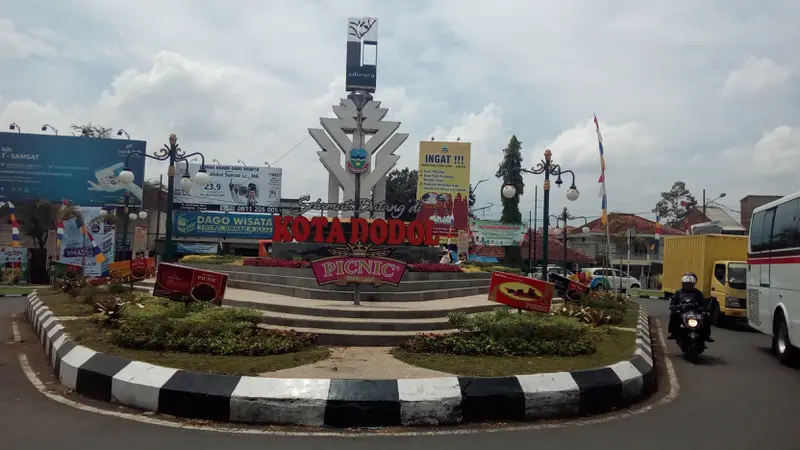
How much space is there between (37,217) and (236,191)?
13.9 meters

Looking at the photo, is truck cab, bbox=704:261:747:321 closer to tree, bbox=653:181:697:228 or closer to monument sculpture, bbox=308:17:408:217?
monument sculpture, bbox=308:17:408:217

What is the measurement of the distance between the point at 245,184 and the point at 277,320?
39.6 m

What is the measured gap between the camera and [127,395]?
653 cm

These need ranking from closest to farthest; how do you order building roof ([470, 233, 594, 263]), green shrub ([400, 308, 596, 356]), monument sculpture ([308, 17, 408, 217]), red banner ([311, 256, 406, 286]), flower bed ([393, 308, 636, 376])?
1. flower bed ([393, 308, 636, 376])
2. green shrub ([400, 308, 596, 356])
3. red banner ([311, 256, 406, 286])
4. monument sculpture ([308, 17, 408, 217])
5. building roof ([470, 233, 594, 263])

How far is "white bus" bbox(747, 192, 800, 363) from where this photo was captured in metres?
10.4

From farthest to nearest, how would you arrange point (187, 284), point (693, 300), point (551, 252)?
point (551, 252) < point (693, 300) < point (187, 284)

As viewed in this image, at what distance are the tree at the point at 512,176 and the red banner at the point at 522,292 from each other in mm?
39508

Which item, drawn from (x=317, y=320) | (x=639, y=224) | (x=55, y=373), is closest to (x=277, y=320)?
(x=317, y=320)

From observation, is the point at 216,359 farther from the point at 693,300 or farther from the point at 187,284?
the point at 693,300

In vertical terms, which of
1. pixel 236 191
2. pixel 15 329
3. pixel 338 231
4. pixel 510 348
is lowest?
pixel 15 329


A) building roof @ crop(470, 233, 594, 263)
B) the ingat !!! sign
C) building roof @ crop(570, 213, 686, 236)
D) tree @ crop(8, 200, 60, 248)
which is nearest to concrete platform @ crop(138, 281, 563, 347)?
the ingat !!! sign

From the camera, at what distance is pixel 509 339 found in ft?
28.8

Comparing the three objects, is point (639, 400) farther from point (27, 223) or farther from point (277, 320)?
point (27, 223)

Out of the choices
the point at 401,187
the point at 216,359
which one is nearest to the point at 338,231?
the point at 216,359
